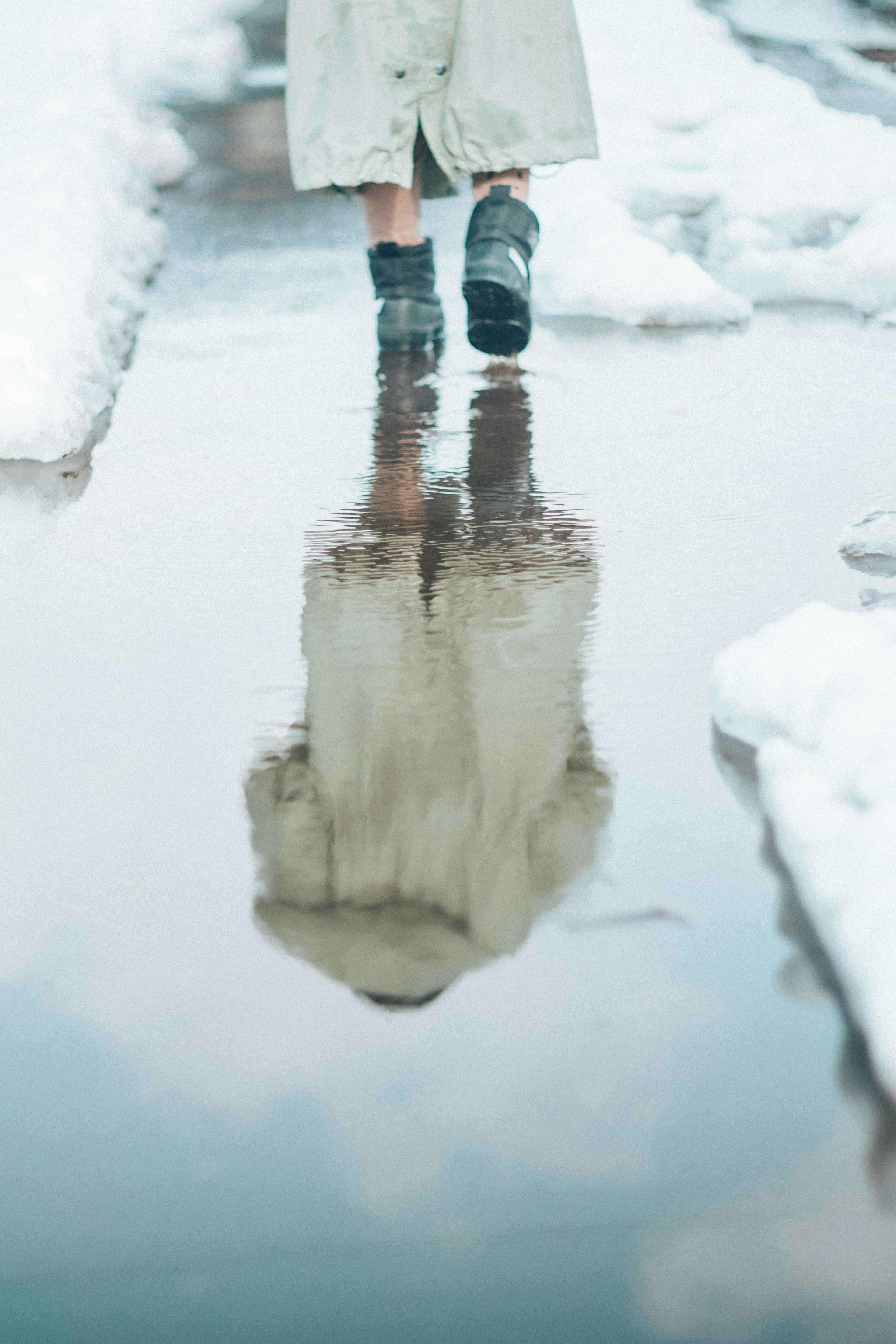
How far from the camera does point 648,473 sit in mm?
1977

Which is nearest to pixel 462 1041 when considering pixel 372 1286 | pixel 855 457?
pixel 372 1286

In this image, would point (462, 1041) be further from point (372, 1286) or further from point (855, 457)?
point (855, 457)

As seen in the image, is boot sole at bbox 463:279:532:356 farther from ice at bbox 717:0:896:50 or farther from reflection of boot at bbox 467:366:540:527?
ice at bbox 717:0:896:50

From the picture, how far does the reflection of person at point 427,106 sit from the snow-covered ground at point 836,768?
56.2 inches

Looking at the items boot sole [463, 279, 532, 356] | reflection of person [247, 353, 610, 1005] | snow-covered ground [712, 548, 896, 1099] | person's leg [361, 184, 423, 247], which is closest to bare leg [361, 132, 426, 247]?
person's leg [361, 184, 423, 247]

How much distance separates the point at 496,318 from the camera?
247cm

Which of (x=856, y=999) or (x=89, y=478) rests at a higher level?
(x=856, y=999)

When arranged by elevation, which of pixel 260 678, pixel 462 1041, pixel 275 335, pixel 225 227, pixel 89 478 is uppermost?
pixel 462 1041

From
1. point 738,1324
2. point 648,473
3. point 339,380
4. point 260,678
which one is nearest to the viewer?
point 738,1324

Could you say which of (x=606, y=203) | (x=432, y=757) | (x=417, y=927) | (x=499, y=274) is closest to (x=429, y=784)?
(x=432, y=757)

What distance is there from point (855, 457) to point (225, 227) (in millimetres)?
2583

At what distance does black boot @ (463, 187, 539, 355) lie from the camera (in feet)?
7.92

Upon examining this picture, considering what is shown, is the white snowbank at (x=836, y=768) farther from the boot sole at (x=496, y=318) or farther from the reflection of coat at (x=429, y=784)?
the boot sole at (x=496, y=318)

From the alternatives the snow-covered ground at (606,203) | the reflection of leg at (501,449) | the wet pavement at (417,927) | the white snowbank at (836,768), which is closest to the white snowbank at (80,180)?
the snow-covered ground at (606,203)
